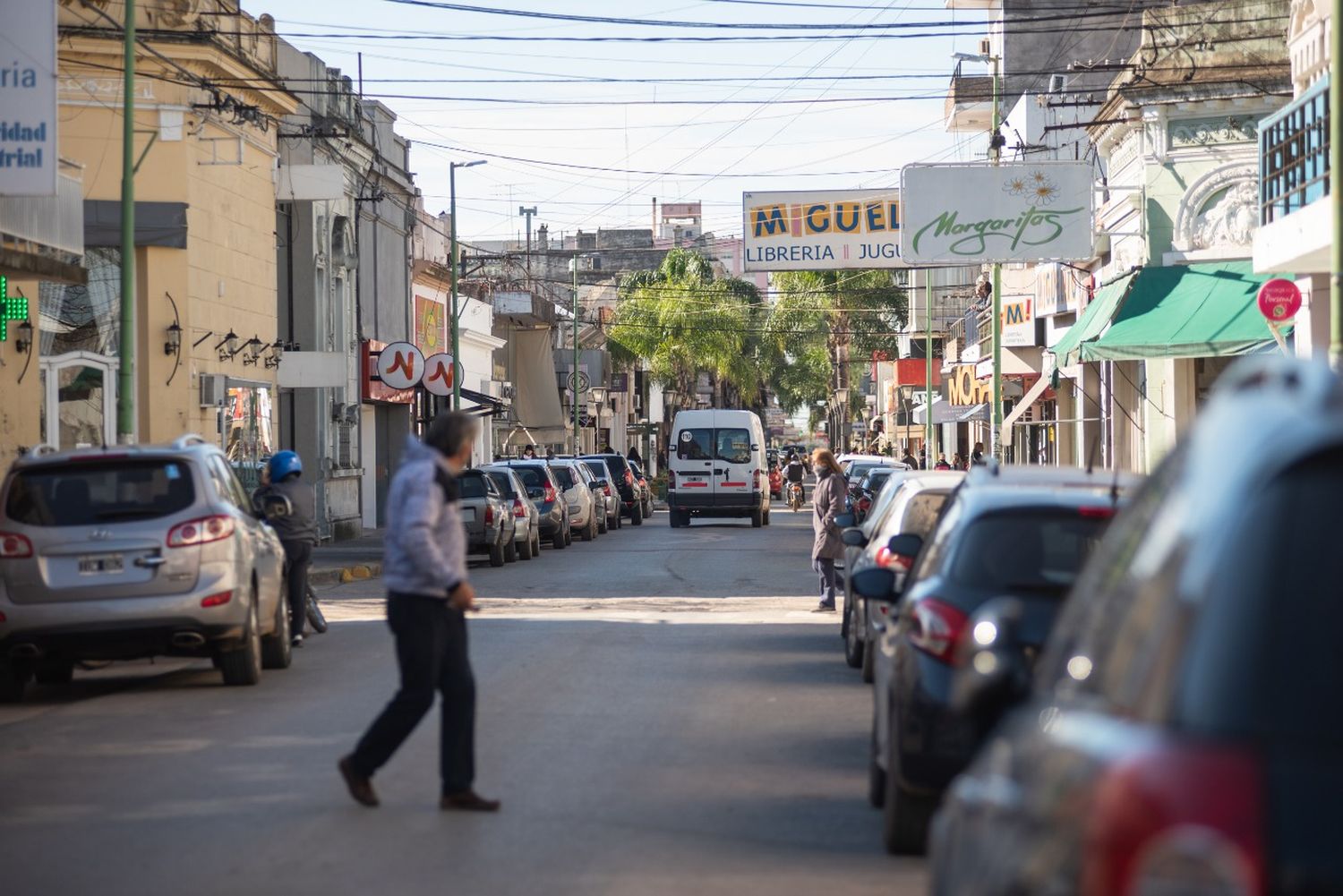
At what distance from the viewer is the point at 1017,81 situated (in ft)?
190

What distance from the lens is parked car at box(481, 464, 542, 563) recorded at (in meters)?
31.8

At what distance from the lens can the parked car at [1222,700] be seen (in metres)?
2.59

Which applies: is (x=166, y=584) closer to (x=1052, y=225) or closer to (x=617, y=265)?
(x=1052, y=225)

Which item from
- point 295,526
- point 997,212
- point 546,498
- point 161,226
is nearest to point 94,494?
point 295,526

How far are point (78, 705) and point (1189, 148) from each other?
968 inches

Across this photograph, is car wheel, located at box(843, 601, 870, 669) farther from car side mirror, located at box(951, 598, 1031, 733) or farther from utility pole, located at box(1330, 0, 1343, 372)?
car side mirror, located at box(951, 598, 1031, 733)

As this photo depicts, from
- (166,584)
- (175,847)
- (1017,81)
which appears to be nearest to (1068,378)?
(1017,81)

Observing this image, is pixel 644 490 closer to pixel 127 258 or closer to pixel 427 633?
pixel 127 258

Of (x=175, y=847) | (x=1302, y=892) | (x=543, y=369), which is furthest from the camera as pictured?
(x=543, y=369)

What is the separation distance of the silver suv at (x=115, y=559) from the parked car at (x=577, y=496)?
2500cm

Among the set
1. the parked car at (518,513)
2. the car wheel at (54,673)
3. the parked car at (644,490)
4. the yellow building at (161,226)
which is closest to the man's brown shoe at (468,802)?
the car wheel at (54,673)

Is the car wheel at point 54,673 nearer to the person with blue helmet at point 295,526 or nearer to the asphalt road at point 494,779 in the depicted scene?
the asphalt road at point 494,779

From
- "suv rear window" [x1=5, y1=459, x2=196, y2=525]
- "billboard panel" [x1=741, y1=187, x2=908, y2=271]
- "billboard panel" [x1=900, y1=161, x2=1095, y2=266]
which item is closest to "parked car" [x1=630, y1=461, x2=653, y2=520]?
"billboard panel" [x1=741, y1=187, x2=908, y2=271]

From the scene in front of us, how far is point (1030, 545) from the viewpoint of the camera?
8.09m
